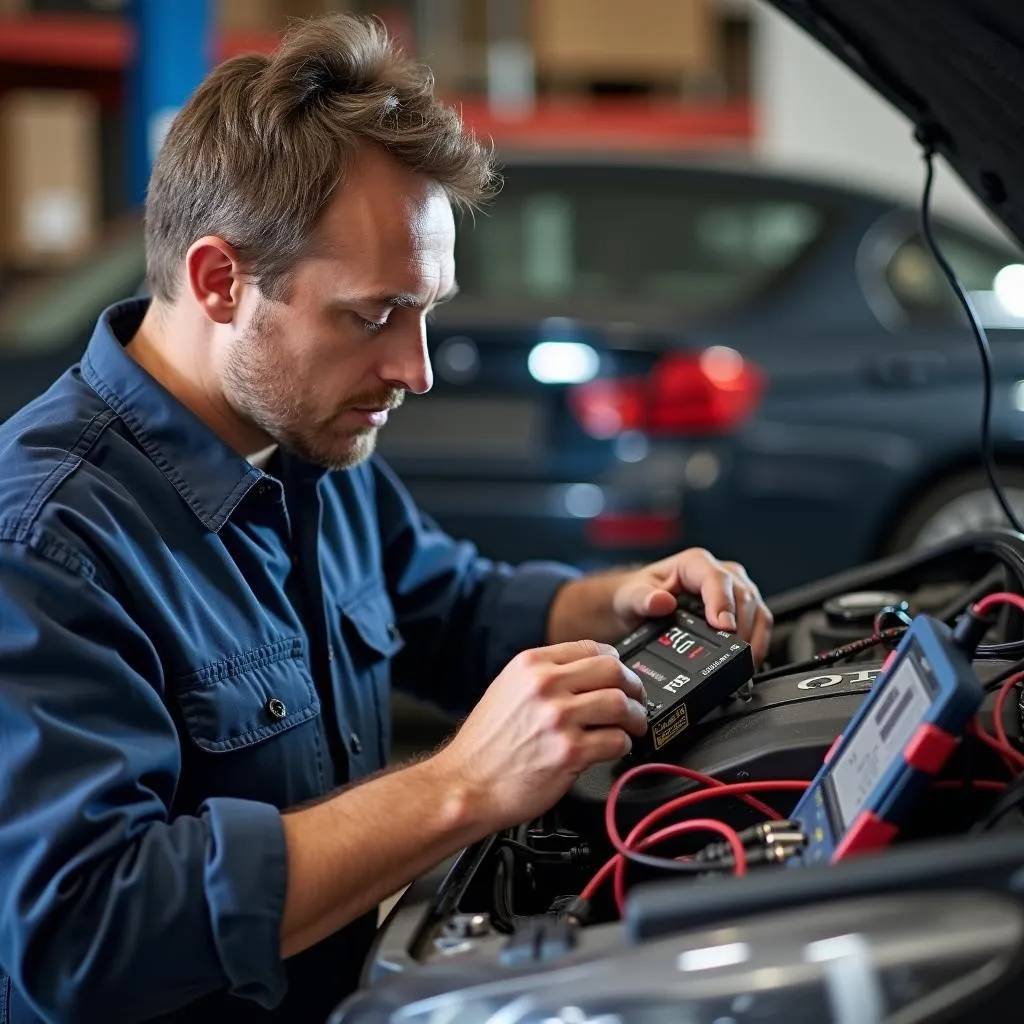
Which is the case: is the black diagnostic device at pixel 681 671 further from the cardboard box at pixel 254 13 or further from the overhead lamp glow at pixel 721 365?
the cardboard box at pixel 254 13

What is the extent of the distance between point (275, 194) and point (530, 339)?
2.08m

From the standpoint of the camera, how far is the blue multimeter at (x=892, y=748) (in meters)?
0.90

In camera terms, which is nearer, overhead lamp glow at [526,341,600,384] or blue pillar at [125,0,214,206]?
overhead lamp glow at [526,341,600,384]

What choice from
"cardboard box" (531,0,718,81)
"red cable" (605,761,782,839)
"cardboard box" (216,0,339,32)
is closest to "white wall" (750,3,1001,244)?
"cardboard box" (531,0,718,81)

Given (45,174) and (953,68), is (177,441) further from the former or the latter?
(45,174)

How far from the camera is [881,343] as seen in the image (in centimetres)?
Result: 355

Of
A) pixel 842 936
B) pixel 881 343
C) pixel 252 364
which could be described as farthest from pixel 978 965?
pixel 881 343

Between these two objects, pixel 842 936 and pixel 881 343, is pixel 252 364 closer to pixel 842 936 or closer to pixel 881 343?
pixel 842 936

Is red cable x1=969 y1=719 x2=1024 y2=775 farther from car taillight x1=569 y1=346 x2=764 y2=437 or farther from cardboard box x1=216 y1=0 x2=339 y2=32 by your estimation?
cardboard box x1=216 y1=0 x2=339 y2=32

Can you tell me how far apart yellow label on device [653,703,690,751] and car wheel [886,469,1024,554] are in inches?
97.5

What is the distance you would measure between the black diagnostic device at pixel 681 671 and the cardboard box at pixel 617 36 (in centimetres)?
589

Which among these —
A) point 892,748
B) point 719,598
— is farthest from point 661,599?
point 892,748

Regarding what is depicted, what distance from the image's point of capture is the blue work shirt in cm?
101

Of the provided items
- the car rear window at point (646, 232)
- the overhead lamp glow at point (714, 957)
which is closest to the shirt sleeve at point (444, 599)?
the overhead lamp glow at point (714, 957)
